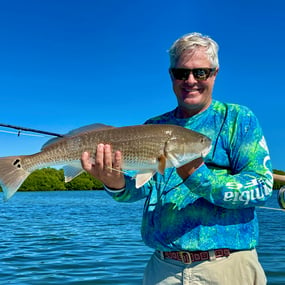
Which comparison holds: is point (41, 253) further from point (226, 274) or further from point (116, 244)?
point (226, 274)

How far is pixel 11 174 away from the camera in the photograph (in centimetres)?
363

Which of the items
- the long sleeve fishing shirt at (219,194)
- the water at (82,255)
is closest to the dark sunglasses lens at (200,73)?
the long sleeve fishing shirt at (219,194)

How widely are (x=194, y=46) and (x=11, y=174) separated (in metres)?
1.73

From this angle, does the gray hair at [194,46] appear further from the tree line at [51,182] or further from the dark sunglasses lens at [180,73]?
the tree line at [51,182]

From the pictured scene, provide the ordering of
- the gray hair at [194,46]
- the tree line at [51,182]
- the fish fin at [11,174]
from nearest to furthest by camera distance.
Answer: the gray hair at [194,46]
the fish fin at [11,174]
the tree line at [51,182]

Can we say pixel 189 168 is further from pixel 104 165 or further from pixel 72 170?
pixel 72 170

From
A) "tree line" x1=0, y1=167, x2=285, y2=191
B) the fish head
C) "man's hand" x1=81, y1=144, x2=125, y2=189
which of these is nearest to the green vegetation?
"tree line" x1=0, y1=167, x2=285, y2=191

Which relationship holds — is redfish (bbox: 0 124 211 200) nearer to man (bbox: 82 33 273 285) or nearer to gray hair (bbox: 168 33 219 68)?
man (bbox: 82 33 273 285)

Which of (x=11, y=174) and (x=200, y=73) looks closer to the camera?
(x=200, y=73)

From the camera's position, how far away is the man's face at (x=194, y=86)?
3408mm

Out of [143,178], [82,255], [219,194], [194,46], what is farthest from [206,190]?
[82,255]

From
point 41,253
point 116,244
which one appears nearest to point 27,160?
point 41,253

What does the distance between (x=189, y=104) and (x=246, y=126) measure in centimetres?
46

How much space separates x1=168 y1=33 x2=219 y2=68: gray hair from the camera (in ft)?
11.1
